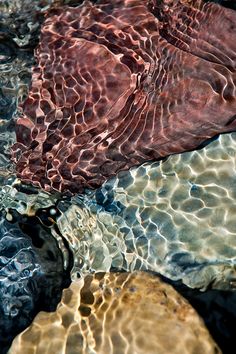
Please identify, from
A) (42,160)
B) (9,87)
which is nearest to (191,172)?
(42,160)

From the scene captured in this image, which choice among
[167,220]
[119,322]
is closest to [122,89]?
[167,220]

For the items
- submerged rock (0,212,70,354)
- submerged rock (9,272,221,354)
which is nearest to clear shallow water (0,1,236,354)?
submerged rock (0,212,70,354)

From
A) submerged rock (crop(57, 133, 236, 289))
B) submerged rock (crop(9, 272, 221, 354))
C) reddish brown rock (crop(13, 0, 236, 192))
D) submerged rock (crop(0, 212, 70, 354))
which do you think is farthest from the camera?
reddish brown rock (crop(13, 0, 236, 192))

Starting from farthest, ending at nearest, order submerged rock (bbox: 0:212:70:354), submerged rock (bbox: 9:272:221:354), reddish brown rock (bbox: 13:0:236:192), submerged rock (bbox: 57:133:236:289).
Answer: reddish brown rock (bbox: 13:0:236:192), submerged rock (bbox: 57:133:236:289), submerged rock (bbox: 0:212:70:354), submerged rock (bbox: 9:272:221:354)

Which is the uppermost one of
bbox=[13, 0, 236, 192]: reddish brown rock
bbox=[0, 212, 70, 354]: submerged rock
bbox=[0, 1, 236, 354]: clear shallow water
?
bbox=[13, 0, 236, 192]: reddish brown rock

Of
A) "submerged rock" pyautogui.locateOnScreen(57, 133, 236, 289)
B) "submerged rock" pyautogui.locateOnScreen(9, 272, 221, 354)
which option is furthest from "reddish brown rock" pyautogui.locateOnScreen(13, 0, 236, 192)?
"submerged rock" pyautogui.locateOnScreen(9, 272, 221, 354)

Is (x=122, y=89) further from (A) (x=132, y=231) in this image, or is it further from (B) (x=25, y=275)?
(B) (x=25, y=275)

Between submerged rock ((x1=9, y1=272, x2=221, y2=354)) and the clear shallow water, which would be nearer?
submerged rock ((x1=9, y1=272, x2=221, y2=354))

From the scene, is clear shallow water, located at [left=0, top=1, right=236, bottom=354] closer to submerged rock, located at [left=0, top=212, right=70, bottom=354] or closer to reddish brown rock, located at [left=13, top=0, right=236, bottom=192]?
submerged rock, located at [left=0, top=212, right=70, bottom=354]

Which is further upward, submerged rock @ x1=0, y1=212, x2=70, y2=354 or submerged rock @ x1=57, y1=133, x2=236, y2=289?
submerged rock @ x1=57, y1=133, x2=236, y2=289

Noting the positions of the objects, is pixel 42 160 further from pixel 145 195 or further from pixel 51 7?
pixel 51 7
